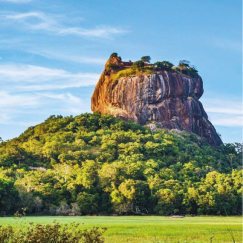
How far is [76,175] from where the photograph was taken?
54.7 m

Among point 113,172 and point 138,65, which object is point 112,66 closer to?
point 138,65

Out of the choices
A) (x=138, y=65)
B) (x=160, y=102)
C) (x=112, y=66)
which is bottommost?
(x=160, y=102)

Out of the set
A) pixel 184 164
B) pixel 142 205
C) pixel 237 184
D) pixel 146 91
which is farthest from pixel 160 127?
pixel 142 205

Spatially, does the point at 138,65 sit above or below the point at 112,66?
below

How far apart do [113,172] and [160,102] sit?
37952 millimetres

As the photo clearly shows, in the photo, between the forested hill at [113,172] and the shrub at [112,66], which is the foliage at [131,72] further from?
the forested hill at [113,172]

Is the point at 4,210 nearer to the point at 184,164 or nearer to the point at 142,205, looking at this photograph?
the point at 142,205

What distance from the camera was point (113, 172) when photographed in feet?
175

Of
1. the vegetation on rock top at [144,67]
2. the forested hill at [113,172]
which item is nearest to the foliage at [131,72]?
the vegetation on rock top at [144,67]

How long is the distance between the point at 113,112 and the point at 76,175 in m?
36.5

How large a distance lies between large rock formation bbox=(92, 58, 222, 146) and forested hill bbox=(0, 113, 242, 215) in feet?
17.9

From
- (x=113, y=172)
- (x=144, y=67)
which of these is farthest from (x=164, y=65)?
(x=113, y=172)

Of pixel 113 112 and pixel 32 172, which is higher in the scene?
pixel 113 112

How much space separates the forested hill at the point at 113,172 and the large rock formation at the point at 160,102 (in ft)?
17.9
